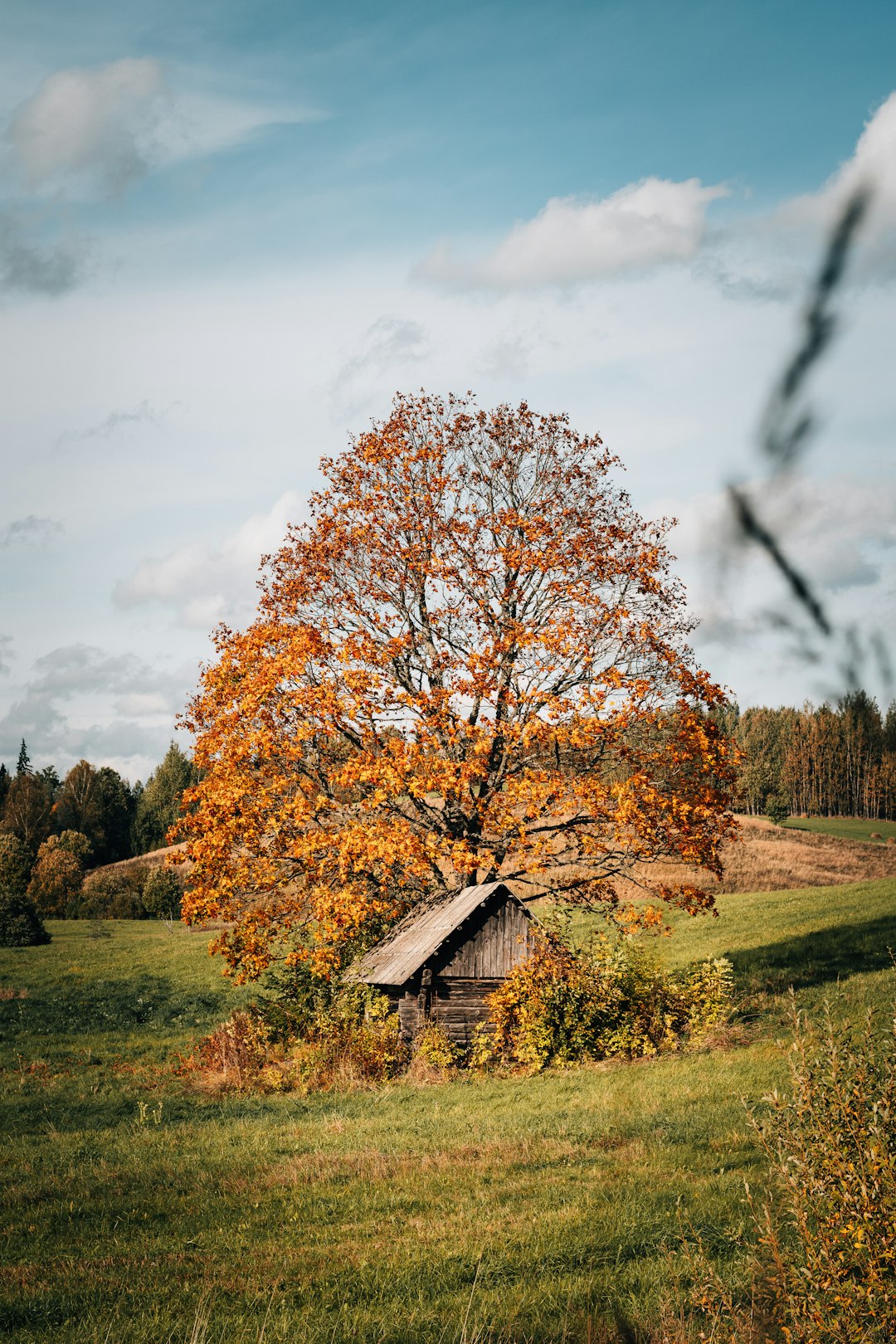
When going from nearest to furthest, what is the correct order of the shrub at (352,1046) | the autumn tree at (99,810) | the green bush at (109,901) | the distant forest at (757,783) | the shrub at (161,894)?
the shrub at (352,1046), the distant forest at (757,783), the shrub at (161,894), the green bush at (109,901), the autumn tree at (99,810)

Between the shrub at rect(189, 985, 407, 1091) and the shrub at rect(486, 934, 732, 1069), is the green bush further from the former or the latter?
the shrub at rect(486, 934, 732, 1069)

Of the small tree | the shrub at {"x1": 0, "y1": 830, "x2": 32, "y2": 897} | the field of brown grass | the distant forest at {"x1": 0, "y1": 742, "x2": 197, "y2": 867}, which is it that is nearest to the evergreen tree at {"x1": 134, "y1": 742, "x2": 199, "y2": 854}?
the distant forest at {"x1": 0, "y1": 742, "x2": 197, "y2": 867}

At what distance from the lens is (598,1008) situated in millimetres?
19500

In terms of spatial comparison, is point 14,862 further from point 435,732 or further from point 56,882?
point 435,732

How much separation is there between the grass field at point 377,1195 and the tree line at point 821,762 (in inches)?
727

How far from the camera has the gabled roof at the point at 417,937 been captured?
20250 millimetres

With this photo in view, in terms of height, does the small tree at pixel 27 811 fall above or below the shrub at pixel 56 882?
above

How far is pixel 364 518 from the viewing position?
22.9m

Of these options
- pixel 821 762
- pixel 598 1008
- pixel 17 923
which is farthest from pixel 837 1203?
pixel 821 762

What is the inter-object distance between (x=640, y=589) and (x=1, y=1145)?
1602 cm

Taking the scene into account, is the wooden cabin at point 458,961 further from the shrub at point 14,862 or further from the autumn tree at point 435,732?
the shrub at point 14,862

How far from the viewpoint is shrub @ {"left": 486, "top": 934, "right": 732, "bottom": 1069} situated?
19.4 m

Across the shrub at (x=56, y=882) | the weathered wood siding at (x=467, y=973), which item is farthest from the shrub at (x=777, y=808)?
the weathered wood siding at (x=467, y=973)

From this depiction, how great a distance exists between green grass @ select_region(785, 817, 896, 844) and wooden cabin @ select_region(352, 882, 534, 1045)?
57.4 meters
